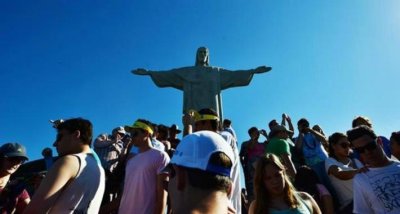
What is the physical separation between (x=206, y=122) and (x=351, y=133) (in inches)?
58.1

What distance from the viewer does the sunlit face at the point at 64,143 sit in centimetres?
285

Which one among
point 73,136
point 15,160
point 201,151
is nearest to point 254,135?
point 15,160

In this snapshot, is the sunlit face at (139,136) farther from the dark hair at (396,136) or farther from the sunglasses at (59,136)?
the dark hair at (396,136)

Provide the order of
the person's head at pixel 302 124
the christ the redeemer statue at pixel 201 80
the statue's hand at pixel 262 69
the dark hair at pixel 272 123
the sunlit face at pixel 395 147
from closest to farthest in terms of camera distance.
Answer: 1. the sunlit face at pixel 395 147
2. the person's head at pixel 302 124
3. the dark hair at pixel 272 123
4. the christ the redeemer statue at pixel 201 80
5. the statue's hand at pixel 262 69

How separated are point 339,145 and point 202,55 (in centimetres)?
850

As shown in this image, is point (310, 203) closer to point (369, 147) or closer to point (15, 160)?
point (369, 147)

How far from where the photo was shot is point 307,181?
450 cm

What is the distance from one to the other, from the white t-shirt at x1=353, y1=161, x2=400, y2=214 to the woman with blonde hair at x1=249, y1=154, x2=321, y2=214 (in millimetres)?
443

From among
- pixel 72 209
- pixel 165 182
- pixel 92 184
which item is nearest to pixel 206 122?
pixel 165 182

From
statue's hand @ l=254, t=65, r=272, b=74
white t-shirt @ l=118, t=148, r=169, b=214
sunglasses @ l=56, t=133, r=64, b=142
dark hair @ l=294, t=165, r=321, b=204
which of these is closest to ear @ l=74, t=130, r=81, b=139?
sunglasses @ l=56, t=133, r=64, b=142

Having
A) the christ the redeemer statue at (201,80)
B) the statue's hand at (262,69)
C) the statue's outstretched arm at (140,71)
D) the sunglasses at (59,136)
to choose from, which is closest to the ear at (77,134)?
the sunglasses at (59,136)

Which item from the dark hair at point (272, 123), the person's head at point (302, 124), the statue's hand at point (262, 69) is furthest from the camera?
the statue's hand at point (262, 69)

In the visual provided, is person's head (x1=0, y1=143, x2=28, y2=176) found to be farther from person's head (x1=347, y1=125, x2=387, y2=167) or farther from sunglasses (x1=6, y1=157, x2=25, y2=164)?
person's head (x1=347, y1=125, x2=387, y2=167)

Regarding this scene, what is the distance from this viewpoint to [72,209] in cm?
254
